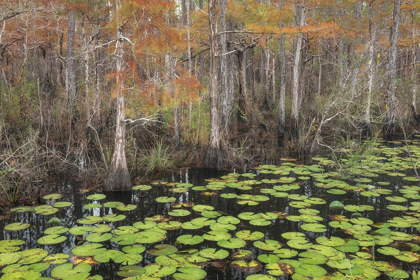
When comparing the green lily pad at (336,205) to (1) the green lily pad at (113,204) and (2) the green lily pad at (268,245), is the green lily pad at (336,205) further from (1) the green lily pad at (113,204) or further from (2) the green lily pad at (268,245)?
(1) the green lily pad at (113,204)

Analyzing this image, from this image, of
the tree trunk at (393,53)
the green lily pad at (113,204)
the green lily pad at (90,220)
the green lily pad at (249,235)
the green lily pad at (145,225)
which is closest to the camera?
the green lily pad at (249,235)

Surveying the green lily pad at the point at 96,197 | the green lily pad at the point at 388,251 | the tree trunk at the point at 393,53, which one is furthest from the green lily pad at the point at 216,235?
the tree trunk at the point at 393,53

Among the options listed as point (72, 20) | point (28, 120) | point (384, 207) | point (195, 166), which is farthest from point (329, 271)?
point (72, 20)

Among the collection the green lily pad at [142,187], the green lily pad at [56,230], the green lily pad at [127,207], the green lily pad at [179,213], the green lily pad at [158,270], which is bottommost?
the green lily pad at [158,270]

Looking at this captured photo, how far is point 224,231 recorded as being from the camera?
14.3ft

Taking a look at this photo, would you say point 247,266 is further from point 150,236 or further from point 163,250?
point 150,236

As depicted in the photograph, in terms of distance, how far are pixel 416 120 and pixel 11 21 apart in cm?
1976

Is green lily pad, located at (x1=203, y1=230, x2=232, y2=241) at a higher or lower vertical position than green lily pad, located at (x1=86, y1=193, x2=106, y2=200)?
lower

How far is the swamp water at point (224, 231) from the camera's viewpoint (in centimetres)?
342

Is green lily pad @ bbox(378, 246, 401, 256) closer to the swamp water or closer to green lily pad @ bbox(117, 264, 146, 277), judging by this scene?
the swamp water

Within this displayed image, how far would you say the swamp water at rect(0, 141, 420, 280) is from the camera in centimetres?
342

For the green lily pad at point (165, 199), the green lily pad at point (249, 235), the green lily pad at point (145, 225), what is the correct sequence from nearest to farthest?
the green lily pad at point (249, 235), the green lily pad at point (145, 225), the green lily pad at point (165, 199)

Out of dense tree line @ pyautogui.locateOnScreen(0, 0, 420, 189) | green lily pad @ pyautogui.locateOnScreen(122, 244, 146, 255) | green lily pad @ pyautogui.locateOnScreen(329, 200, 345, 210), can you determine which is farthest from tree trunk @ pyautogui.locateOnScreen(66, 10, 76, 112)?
green lily pad @ pyautogui.locateOnScreen(329, 200, 345, 210)

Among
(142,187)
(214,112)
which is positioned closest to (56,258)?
(142,187)
